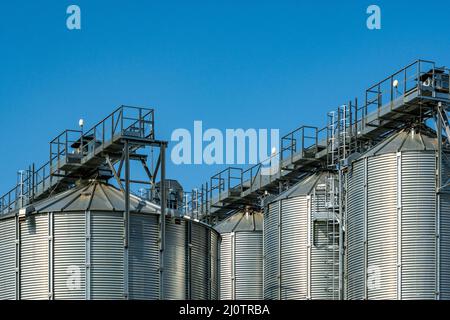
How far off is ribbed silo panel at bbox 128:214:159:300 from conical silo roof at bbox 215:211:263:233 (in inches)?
1032

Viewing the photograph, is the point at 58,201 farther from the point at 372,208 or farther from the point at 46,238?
the point at 372,208

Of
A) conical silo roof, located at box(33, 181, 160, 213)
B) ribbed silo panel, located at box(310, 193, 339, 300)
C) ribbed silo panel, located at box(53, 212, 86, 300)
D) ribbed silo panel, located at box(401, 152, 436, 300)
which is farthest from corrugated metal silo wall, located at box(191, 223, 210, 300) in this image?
ribbed silo panel, located at box(310, 193, 339, 300)

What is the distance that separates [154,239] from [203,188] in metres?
31.5

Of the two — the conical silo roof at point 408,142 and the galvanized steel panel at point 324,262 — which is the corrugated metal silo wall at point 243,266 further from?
the conical silo roof at point 408,142

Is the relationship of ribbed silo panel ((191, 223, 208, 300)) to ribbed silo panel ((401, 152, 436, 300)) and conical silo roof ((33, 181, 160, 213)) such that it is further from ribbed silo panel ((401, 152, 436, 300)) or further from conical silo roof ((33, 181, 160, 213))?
ribbed silo panel ((401, 152, 436, 300))

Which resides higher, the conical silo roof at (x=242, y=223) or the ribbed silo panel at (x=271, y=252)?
the conical silo roof at (x=242, y=223)

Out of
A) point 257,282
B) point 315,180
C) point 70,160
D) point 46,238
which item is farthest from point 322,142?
point 46,238

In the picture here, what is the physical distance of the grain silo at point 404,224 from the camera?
68.1 metres

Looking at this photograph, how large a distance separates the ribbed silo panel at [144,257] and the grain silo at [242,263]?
25.4 metres

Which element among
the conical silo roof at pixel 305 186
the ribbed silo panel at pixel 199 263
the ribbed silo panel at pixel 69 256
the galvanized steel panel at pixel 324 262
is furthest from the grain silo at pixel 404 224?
the ribbed silo panel at pixel 69 256

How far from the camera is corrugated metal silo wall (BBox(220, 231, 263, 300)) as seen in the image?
90.1m

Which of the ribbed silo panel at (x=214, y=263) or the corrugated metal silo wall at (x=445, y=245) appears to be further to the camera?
the ribbed silo panel at (x=214, y=263)
